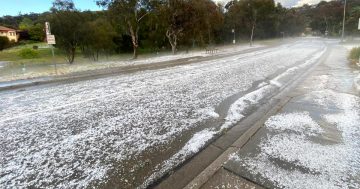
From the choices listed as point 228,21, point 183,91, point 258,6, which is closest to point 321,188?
point 183,91

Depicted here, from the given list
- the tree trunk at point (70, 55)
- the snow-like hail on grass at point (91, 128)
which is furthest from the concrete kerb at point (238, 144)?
the tree trunk at point (70, 55)

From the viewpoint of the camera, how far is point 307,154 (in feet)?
12.9

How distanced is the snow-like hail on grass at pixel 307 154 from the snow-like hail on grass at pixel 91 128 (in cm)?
116

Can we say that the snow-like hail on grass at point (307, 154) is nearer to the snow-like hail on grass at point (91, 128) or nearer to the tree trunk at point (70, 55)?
the snow-like hail on grass at point (91, 128)

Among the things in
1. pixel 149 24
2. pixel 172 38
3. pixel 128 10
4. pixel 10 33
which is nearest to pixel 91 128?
pixel 128 10

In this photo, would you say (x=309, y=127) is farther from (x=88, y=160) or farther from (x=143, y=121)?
(x=88, y=160)

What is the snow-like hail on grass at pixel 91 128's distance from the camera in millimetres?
3523

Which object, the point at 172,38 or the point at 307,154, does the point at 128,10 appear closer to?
the point at 172,38

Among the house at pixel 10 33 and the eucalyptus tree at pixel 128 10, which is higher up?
the house at pixel 10 33

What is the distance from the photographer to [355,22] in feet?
213

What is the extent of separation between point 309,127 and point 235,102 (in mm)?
2293

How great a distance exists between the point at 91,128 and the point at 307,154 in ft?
13.2

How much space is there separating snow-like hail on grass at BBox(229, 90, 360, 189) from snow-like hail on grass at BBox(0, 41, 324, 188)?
1.16 metres

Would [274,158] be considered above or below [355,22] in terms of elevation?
below
